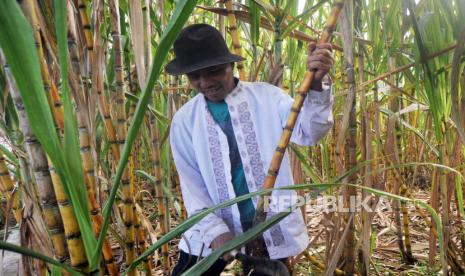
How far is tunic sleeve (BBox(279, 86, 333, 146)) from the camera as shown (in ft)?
3.00

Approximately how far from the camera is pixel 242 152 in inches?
43.9

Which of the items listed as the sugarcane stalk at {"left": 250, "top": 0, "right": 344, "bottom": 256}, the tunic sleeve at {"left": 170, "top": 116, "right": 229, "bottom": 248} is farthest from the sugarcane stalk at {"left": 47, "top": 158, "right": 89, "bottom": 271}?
the tunic sleeve at {"left": 170, "top": 116, "right": 229, "bottom": 248}

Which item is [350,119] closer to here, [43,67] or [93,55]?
[93,55]

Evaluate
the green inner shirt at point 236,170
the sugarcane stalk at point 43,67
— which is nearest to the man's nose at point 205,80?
the green inner shirt at point 236,170

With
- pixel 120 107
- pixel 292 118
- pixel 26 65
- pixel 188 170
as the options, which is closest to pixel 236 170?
pixel 188 170

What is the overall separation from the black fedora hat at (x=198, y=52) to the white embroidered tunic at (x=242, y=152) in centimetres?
16

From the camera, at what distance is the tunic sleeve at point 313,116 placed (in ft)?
3.00

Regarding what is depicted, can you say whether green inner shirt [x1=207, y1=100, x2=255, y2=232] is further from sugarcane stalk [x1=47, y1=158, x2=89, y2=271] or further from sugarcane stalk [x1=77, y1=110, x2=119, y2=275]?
sugarcane stalk [x1=47, y1=158, x2=89, y2=271]

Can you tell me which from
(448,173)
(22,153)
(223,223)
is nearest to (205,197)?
(223,223)

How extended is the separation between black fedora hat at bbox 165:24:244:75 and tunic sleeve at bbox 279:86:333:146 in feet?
0.76

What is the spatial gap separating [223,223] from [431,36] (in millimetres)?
772

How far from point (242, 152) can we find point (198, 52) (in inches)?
12.9

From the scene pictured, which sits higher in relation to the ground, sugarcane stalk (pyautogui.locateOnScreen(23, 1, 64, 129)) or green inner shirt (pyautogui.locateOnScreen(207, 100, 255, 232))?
sugarcane stalk (pyautogui.locateOnScreen(23, 1, 64, 129))

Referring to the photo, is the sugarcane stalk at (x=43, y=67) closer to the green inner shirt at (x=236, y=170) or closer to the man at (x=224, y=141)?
the man at (x=224, y=141)
